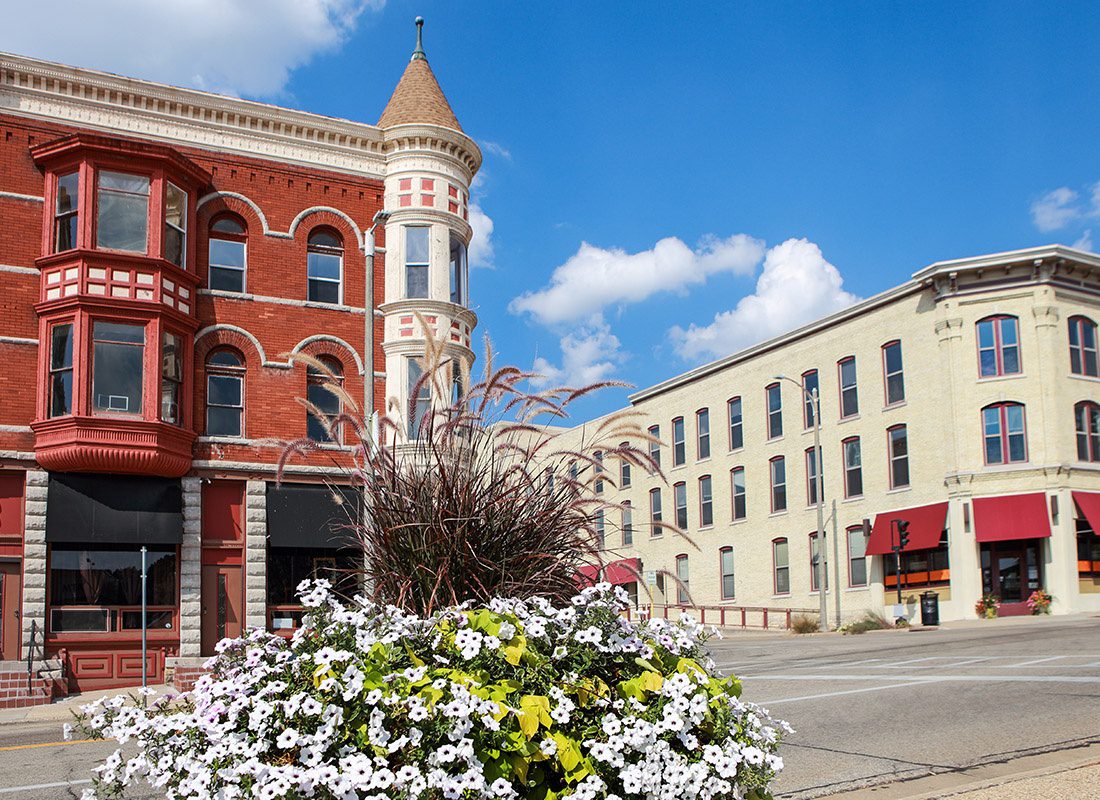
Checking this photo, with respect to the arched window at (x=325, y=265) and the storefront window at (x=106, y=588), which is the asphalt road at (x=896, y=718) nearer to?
the storefront window at (x=106, y=588)

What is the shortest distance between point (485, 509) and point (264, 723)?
179 cm

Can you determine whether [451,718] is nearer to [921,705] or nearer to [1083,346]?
[921,705]

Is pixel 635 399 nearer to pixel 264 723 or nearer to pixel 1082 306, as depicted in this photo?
pixel 1082 306

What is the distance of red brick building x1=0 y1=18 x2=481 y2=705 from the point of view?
22.5 metres

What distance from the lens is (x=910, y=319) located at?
37.0 meters

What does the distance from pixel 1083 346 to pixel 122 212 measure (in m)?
30.4

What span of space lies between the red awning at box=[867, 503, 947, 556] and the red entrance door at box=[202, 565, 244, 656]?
21.2 m

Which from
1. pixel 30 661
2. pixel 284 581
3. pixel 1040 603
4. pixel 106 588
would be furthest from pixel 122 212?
pixel 1040 603

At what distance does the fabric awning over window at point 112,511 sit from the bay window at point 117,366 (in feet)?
5.42

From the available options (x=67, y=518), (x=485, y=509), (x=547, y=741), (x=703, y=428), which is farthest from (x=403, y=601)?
(x=703, y=428)

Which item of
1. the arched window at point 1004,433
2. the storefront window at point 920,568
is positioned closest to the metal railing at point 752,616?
the storefront window at point 920,568

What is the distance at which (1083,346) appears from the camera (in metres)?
35.7

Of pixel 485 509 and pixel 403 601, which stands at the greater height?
pixel 485 509

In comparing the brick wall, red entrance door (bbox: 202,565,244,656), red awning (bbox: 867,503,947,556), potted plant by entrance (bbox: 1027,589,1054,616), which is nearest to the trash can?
red awning (bbox: 867,503,947,556)
